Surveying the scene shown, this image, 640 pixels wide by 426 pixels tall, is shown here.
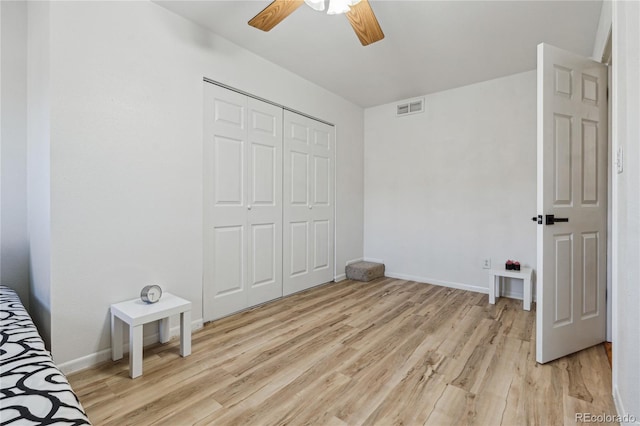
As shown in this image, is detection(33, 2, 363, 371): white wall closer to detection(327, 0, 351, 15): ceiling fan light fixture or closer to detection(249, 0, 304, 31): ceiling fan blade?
detection(249, 0, 304, 31): ceiling fan blade

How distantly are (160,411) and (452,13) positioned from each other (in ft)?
10.5

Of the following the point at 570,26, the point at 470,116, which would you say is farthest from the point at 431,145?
the point at 570,26

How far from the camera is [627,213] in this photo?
133 cm

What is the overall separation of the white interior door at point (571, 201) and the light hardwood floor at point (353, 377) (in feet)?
0.71

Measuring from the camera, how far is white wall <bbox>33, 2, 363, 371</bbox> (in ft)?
5.97

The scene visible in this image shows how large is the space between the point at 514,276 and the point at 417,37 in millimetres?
2495

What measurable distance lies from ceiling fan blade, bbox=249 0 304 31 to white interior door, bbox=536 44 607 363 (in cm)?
162

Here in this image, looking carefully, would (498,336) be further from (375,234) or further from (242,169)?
(242,169)

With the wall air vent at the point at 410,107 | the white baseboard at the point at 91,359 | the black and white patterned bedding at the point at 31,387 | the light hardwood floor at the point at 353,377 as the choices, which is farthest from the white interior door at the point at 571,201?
the white baseboard at the point at 91,359

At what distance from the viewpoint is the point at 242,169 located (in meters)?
2.84

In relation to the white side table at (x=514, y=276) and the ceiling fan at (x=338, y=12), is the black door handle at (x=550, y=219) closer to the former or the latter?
the white side table at (x=514, y=276)

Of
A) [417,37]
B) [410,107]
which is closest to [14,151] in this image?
[417,37]

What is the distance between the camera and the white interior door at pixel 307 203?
337cm

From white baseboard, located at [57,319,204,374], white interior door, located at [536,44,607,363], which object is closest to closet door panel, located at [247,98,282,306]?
white baseboard, located at [57,319,204,374]
